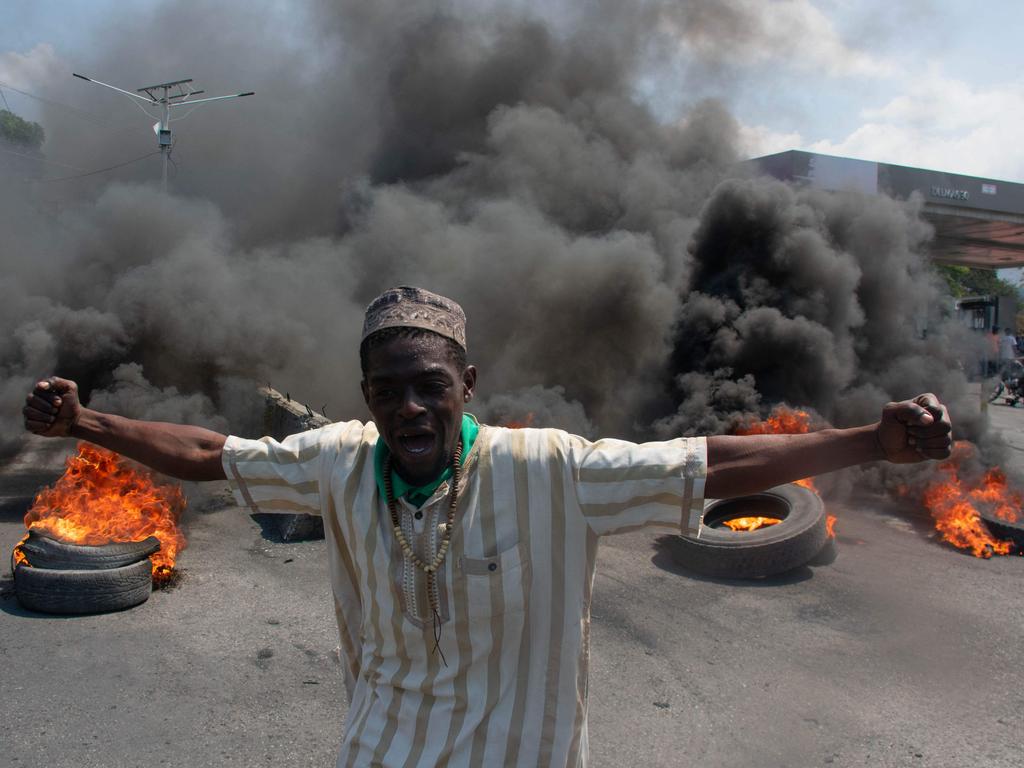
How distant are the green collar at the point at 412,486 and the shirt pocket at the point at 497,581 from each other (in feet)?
0.54

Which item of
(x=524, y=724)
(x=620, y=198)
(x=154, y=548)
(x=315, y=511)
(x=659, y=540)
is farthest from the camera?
(x=620, y=198)

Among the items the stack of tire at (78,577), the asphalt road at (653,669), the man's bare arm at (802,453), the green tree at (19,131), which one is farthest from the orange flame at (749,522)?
the green tree at (19,131)

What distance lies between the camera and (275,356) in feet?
38.3

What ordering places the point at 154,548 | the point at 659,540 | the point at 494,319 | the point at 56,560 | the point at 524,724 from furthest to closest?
the point at 494,319
the point at 659,540
the point at 154,548
the point at 56,560
the point at 524,724

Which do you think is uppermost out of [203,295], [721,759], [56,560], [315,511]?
[203,295]

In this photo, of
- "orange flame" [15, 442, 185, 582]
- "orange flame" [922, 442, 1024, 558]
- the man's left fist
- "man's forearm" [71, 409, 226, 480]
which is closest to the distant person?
"orange flame" [922, 442, 1024, 558]

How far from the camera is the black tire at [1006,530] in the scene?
261 inches

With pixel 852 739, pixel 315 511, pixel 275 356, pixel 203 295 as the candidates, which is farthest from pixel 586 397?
pixel 315 511

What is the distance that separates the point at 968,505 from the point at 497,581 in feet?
23.6

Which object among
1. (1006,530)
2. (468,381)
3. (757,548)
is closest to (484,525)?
(468,381)

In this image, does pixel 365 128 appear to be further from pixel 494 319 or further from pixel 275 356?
pixel 275 356

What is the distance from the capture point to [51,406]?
5.74 feet

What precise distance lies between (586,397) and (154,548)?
32.2 feet

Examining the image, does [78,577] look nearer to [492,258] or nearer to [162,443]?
[162,443]
